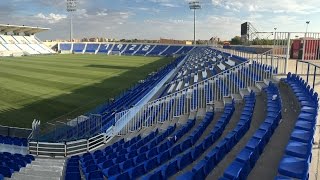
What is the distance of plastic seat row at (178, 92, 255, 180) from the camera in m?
5.22

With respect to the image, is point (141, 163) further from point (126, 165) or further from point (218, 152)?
point (218, 152)

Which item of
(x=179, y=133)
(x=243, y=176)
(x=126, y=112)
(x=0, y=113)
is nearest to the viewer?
(x=243, y=176)

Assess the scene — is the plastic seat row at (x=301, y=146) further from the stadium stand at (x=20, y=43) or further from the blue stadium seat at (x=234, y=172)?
the stadium stand at (x=20, y=43)

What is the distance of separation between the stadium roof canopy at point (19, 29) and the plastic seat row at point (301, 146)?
7045 cm

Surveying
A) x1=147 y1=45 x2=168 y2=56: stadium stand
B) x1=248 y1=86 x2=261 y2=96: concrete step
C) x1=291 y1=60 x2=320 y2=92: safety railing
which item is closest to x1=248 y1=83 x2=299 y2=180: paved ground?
x1=248 y1=86 x2=261 y2=96: concrete step

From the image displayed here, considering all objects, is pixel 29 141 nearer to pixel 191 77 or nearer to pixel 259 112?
pixel 259 112

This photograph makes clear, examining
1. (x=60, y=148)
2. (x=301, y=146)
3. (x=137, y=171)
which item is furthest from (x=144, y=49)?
(x=301, y=146)

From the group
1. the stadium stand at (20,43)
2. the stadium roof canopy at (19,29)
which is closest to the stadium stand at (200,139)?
the stadium stand at (20,43)

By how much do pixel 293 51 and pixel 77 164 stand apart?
21375mm

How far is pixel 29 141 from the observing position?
34.5 feet

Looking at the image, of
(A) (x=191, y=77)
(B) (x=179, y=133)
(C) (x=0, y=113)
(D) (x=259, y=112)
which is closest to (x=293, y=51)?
(A) (x=191, y=77)

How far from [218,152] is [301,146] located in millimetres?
1582

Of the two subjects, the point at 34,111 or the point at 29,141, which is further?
the point at 34,111

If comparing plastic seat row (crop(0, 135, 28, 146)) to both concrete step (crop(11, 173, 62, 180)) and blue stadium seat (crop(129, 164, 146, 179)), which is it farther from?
blue stadium seat (crop(129, 164, 146, 179))
